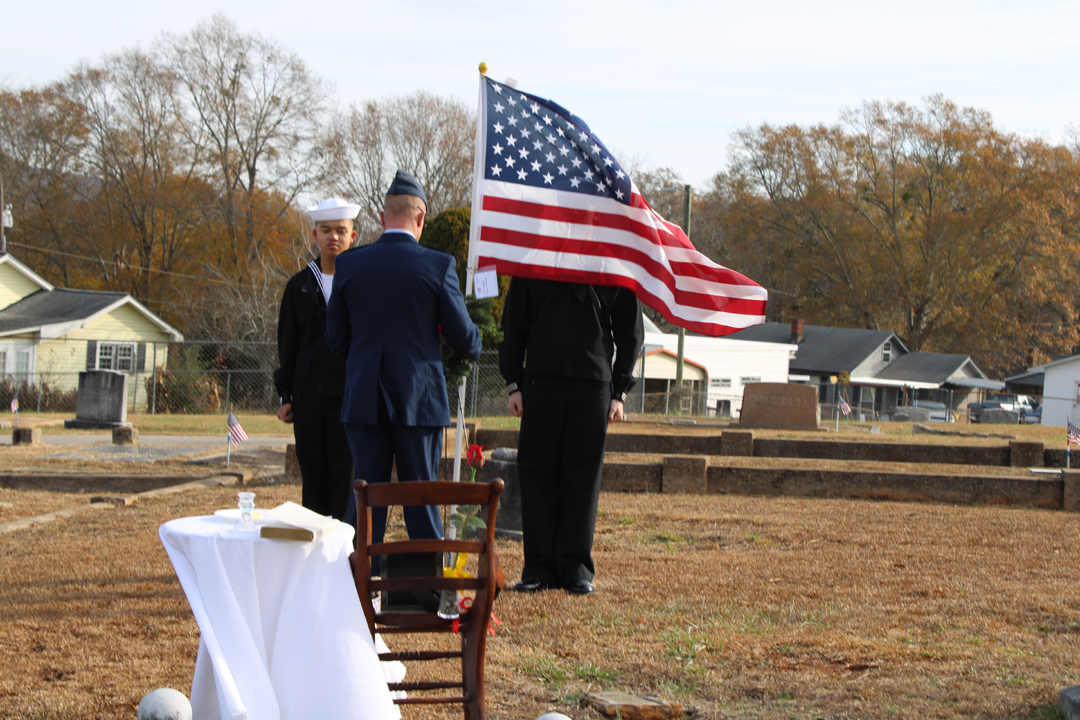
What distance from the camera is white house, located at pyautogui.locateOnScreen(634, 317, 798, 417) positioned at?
43469mm

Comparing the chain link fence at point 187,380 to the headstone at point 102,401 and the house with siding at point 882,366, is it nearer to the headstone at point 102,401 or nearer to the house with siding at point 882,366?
the headstone at point 102,401

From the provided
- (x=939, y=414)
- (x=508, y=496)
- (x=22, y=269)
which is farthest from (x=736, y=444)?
(x=939, y=414)

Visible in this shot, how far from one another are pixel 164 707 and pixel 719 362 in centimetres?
4697

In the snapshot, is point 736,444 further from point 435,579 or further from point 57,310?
point 57,310

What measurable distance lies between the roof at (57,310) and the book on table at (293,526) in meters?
33.4

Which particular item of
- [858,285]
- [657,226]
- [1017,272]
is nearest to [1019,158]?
[1017,272]

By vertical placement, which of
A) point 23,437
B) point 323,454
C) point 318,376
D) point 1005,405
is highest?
point 1005,405

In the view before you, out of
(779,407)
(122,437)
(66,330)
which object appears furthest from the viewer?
(66,330)

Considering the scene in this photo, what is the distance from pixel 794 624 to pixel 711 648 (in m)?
0.74

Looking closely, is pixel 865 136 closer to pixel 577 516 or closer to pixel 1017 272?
pixel 1017 272

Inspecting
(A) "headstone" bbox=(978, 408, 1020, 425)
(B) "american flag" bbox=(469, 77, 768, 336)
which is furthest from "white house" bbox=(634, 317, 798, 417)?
(B) "american flag" bbox=(469, 77, 768, 336)

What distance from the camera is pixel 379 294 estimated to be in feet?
14.9

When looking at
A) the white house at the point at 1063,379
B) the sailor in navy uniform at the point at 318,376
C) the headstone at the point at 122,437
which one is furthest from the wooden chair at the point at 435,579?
the white house at the point at 1063,379

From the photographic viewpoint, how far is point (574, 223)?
5.92 metres
